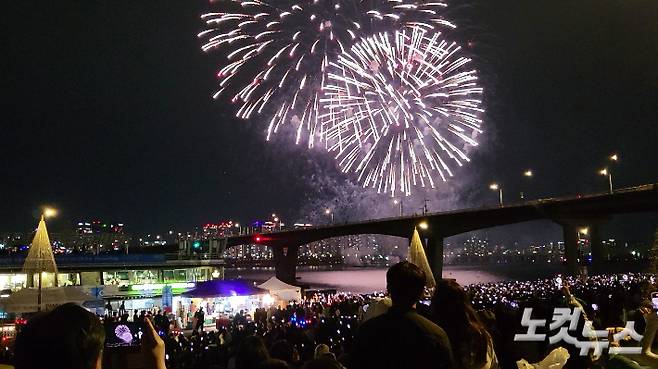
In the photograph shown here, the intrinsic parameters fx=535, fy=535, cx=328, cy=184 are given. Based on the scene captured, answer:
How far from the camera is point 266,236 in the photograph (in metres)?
103

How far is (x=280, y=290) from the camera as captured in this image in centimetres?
3064

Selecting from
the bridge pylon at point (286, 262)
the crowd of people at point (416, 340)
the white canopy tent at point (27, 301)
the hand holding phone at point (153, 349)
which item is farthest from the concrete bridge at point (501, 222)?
the hand holding phone at point (153, 349)

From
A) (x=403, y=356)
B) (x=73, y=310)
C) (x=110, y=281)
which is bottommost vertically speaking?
(x=110, y=281)

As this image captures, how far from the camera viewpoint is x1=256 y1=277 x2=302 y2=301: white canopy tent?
100.0ft

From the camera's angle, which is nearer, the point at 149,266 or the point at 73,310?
the point at 73,310

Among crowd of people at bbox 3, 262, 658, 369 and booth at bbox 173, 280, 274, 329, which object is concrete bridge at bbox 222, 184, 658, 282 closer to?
booth at bbox 173, 280, 274, 329

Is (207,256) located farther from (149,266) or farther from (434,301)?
(434,301)

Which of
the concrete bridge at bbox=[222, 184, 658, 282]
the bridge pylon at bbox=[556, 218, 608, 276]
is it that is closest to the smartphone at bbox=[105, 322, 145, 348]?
the concrete bridge at bbox=[222, 184, 658, 282]

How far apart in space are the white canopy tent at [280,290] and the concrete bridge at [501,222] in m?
26.9

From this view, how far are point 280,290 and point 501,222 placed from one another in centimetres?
Result: 6051

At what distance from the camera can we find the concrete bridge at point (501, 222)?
69000 millimetres

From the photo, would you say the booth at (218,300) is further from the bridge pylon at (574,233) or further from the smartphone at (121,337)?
the bridge pylon at (574,233)

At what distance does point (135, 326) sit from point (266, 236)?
89297 mm

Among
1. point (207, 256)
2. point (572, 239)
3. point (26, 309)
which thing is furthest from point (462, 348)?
point (572, 239)
